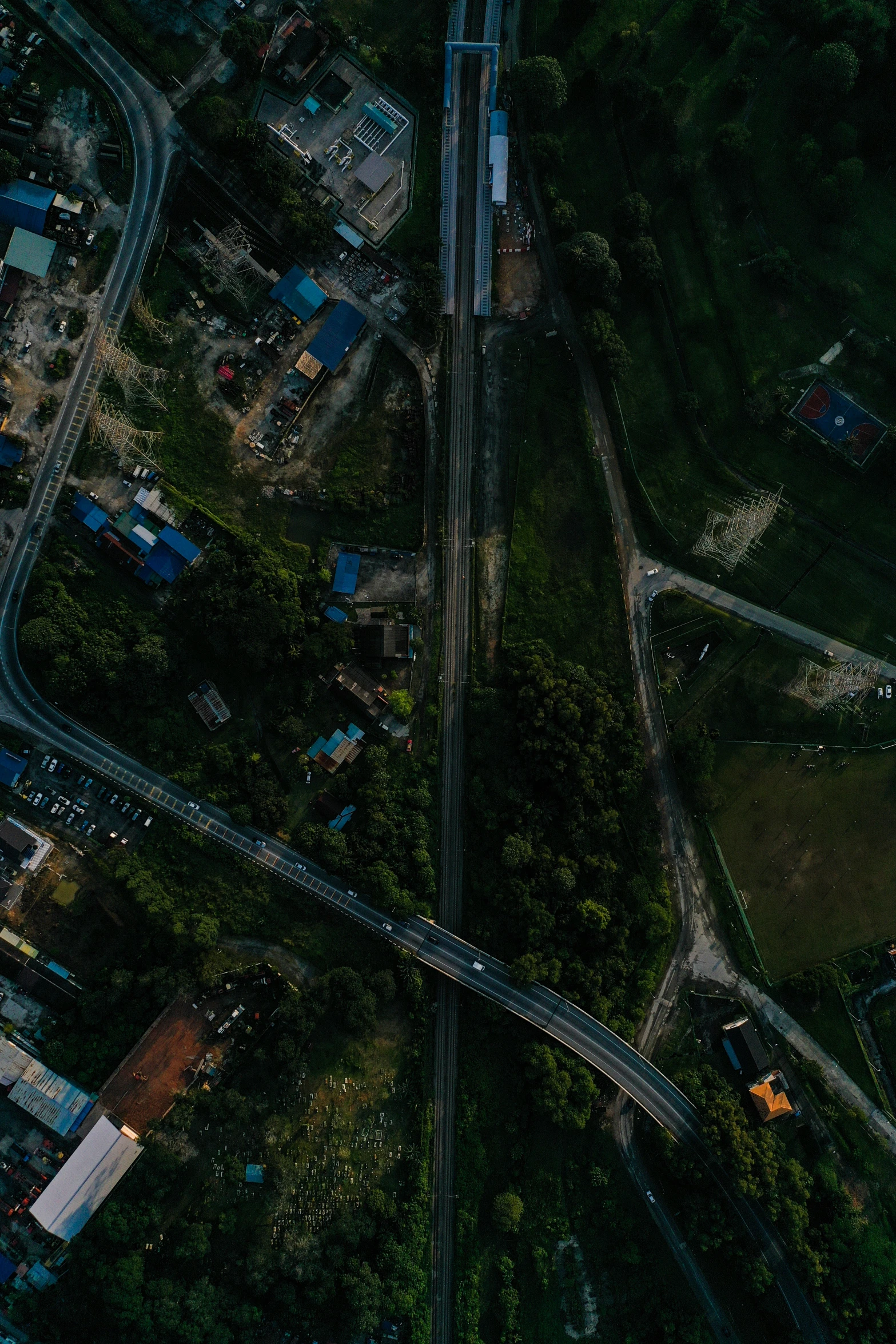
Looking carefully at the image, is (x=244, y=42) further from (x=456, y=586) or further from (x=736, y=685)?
(x=736, y=685)

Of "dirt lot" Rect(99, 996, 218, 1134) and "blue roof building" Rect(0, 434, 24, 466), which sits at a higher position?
"blue roof building" Rect(0, 434, 24, 466)

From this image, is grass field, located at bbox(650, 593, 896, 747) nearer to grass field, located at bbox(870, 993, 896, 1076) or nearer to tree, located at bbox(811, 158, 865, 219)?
grass field, located at bbox(870, 993, 896, 1076)

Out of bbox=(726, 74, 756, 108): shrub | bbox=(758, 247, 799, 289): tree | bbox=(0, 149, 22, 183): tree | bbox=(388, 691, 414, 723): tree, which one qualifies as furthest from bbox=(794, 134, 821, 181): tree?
bbox=(0, 149, 22, 183): tree

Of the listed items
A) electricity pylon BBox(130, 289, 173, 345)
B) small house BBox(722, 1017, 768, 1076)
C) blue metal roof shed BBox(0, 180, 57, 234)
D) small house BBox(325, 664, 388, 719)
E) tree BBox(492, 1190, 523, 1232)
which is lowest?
tree BBox(492, 1190, 523, 1232)

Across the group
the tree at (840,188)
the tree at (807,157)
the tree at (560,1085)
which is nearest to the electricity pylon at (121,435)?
the tree at (560,1085)

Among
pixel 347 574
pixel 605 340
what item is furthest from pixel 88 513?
pixel 605 340

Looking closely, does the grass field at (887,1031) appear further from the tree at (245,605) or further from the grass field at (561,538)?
the tree at (245,605)

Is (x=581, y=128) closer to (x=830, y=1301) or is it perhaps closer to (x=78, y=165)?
(x=78, y=165)
